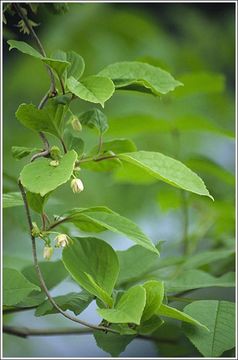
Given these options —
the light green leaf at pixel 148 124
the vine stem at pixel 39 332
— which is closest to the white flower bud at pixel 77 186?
the vine stem at pixel 39 332

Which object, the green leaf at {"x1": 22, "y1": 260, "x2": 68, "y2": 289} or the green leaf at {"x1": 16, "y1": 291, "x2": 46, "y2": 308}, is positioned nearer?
the green leaf at {"x1": 16, "y1": 291, "x2": 46, "y2": 308}

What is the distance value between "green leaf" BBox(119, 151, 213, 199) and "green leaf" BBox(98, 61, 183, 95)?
0.22 ft

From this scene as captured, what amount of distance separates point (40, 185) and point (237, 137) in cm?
47

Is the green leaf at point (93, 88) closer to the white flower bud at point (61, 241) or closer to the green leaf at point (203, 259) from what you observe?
the white flower bud at point (61, 241)

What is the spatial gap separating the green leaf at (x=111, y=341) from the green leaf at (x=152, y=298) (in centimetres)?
5

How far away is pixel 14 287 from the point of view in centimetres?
65

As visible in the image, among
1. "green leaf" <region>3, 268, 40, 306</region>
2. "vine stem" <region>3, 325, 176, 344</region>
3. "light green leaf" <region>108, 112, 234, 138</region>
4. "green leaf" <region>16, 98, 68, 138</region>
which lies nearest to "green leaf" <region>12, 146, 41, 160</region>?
"green leaf" <region>16, 98, 68, 138</region>

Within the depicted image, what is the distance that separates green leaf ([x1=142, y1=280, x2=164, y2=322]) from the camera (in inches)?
22.7

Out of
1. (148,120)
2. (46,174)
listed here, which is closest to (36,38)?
(46,174)

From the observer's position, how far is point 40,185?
1.74 feet

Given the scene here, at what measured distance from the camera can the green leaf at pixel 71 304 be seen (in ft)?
2.07

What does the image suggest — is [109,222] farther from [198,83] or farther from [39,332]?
[198,83]

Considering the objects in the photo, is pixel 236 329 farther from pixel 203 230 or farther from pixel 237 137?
pixel 203 230

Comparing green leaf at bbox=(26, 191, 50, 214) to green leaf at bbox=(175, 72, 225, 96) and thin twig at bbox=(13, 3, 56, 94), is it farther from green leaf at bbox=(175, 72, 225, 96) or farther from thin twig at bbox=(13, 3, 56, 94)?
green leaf at bbox=(175, 72, 225, 96)
